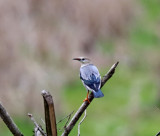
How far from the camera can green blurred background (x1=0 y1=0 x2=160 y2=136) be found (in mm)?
9781

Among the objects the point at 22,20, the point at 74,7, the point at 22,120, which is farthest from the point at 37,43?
the point at 74,7

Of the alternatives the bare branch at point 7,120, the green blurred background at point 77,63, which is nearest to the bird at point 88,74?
the bare branch at point 7,120

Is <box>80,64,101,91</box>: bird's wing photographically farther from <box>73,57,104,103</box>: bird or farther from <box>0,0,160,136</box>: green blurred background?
<box>0,0,160,136</box>: green blurred background

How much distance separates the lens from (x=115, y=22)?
527 inches

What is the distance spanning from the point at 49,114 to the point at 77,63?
1017 cm

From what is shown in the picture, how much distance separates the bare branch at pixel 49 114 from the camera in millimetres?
1691

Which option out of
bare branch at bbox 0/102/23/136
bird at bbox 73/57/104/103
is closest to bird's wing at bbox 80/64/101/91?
bird at bbox 73/57/104/103

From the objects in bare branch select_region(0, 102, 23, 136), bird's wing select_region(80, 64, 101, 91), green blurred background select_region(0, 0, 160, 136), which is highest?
bare branch select_region(0, 102, 23, 136)

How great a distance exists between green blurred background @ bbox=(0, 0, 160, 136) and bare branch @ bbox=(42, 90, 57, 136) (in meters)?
6.53

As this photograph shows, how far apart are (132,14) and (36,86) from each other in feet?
17.0

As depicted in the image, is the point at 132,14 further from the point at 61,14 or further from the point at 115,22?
the point at 61,14

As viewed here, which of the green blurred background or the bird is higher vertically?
the bird

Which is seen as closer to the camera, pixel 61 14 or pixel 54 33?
pixel 54 33

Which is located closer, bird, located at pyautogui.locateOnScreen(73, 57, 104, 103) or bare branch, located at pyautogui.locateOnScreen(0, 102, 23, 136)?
bare branch, located at pyautogui.locateOnScreen(0, 102, 23, 136)
